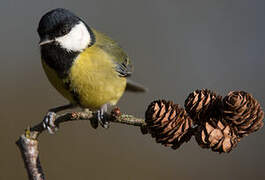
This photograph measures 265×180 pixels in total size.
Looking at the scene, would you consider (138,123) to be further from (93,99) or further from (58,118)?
(93,99)

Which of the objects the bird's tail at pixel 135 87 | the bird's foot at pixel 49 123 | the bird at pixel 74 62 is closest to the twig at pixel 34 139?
the bird's foot at pixel 49 123

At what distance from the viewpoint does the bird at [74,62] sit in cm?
162

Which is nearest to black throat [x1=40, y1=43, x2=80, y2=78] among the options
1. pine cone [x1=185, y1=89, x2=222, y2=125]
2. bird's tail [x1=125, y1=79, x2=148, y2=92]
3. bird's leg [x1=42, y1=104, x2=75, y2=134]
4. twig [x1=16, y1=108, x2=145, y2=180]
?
bird's leg [x1=42, y1=104, x2=75, y2=134]

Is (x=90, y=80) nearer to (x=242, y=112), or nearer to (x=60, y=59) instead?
(x=60, y=59)

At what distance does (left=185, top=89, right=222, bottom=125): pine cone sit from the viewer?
92 cm

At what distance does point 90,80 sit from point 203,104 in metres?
0.81

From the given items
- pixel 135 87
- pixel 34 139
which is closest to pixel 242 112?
pixel 34 139

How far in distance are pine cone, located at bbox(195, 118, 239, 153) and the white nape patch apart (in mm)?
924

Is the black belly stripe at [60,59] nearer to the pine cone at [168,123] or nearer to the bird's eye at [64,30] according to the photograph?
the bird's eye at [64,30]

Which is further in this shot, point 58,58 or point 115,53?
point 115,53

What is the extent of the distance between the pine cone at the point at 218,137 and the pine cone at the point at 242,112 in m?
0.02

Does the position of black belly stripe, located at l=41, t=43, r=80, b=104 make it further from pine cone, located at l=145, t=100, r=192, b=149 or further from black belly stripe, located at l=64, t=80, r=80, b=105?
pine cone, located at l=145, t=100, r=192, b=149

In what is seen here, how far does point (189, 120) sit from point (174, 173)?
1428 mm

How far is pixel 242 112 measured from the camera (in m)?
0.87
